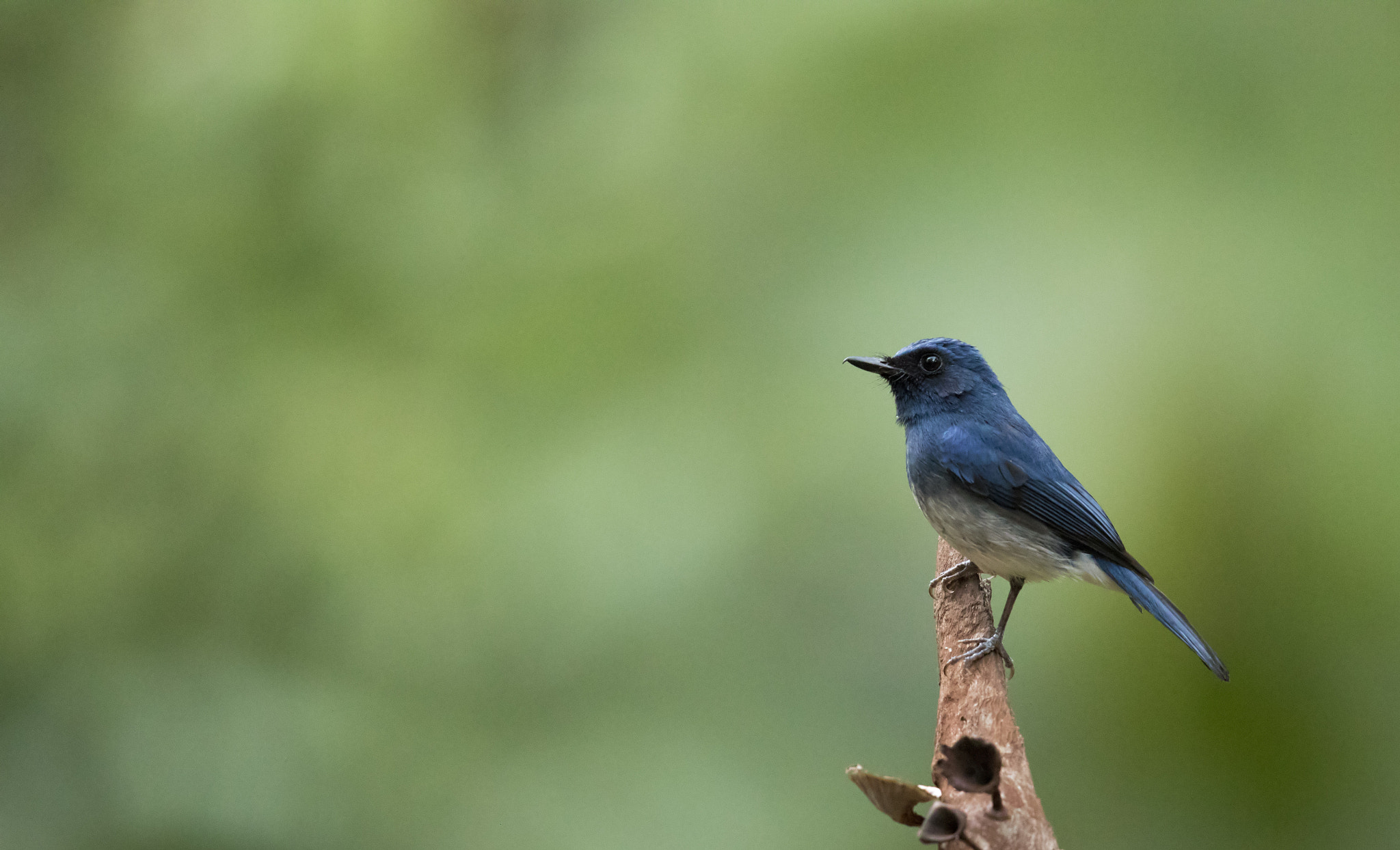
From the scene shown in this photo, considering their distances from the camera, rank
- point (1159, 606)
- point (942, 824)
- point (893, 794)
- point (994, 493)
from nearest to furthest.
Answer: point (942, 824), point (893, 794), point (1159, 606), point (994, 493)

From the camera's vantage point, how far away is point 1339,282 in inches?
140

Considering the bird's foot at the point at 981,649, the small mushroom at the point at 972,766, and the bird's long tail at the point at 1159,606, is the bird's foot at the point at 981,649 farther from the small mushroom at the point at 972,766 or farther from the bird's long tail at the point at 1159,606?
the small mushroom at the point at 972,766

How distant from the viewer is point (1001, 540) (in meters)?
2.35

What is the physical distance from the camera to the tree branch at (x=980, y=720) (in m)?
1.47

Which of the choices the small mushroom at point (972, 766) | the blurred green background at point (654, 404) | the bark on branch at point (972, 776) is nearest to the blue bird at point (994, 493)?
the bark on branch at point (972, 776)

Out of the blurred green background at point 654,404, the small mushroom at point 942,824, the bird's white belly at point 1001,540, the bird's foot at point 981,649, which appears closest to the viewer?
the small mushroom at point 942,824

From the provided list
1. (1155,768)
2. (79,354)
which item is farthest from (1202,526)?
(79,354)

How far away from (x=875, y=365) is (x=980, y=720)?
968 mm

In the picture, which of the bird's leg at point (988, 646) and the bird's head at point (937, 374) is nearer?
the bird's leg at point (988, 646)

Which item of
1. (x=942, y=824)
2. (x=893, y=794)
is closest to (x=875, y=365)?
(x=893, y=794)

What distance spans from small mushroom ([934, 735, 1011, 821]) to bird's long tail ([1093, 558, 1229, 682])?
0.94 m

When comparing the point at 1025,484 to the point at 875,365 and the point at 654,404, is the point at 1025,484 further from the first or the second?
the point at 654,404

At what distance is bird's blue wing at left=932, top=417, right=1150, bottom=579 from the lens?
93.5 inches

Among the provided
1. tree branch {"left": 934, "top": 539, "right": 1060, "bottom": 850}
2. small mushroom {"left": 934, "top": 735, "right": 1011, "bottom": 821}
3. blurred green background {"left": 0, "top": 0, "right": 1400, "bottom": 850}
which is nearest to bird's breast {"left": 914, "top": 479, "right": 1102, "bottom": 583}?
tree branch {"left": 934, "top": 539, "right": 1060, "bottom": 850}
